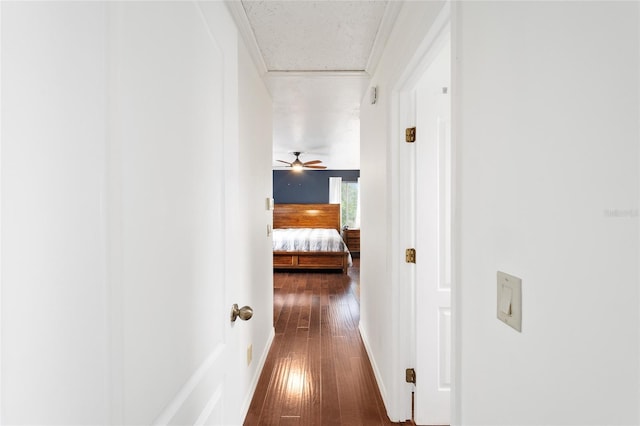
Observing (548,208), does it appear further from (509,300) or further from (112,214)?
(112,214)

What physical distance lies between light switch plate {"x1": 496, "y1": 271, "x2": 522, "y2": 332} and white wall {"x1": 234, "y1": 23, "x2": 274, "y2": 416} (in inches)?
45.5

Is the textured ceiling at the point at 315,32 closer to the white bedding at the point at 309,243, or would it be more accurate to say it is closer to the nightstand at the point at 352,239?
the white bedding at the point at 309,243

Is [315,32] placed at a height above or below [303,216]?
above

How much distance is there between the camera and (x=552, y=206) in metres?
0.56

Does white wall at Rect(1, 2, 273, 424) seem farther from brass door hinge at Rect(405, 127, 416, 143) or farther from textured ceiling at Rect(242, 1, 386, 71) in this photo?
brass door hinge at Rect(405, 127, 416, 143)

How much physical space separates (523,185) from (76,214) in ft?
2.66

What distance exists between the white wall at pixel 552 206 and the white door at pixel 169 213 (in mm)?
741

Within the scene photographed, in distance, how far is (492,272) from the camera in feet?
2.43

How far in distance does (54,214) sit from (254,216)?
1.74m

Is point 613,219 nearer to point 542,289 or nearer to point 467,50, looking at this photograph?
point 542,289

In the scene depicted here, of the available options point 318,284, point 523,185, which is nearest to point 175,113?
point 523,185

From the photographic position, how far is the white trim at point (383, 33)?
150cm

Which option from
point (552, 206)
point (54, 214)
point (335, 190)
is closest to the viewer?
point (54, 214)

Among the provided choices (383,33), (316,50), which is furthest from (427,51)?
(316,50)
